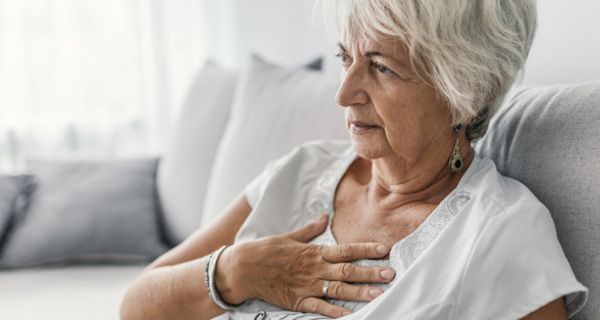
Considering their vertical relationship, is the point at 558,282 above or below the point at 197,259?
above

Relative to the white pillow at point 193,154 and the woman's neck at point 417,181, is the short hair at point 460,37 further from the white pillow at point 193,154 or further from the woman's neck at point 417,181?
the white pillow at point 193,154

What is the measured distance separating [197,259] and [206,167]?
783mm

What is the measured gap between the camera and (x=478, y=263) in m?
1.03

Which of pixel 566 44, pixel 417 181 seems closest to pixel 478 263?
pixel 417 181

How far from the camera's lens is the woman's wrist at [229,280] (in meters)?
1.29

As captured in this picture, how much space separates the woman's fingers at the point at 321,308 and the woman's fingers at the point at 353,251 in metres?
0.08

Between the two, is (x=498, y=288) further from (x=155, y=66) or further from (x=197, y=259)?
(x=155, y=66)

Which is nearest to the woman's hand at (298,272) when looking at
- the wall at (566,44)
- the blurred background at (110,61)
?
the wall at (566,44)

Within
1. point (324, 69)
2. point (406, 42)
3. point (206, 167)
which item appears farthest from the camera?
point (324, 69)

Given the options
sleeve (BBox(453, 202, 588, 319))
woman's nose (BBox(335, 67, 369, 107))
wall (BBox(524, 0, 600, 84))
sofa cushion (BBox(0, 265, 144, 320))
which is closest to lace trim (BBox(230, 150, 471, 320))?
sleeve (BBox(453, 202, 588, 319))

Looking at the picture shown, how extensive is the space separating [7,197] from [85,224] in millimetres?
287

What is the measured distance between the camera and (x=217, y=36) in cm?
315

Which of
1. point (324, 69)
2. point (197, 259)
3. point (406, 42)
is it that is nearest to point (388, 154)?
point (406, 42)

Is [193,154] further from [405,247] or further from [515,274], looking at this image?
[515,274]
